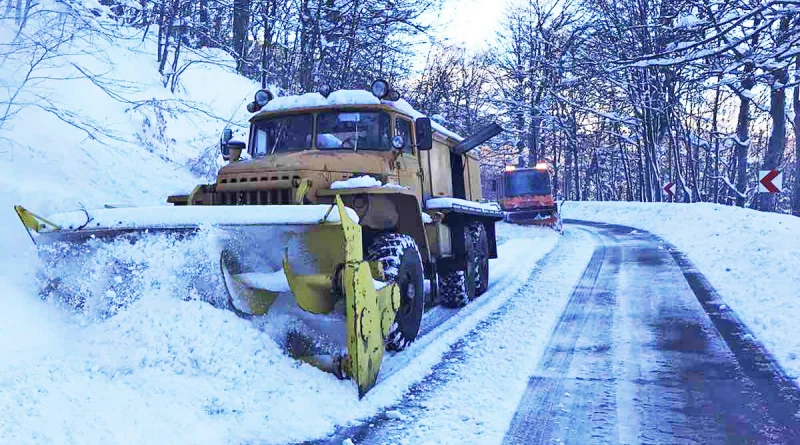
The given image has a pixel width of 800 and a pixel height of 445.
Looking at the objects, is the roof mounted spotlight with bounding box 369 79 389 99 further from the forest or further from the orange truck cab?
the orange truck cab

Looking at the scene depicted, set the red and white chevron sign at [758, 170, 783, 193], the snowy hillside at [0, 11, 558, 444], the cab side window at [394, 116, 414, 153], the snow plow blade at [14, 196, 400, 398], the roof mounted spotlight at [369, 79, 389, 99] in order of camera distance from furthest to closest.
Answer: the red and white chevron sign at [758, 170, 783, 193] < the cab side window at [394, 116, 414, 153] < the roof mounted spotlight at [369, 79, 389, 99] < the snow plow blade at [14, 196, 400, 398] < the snowy hillside at [0, 11, 558, 444]

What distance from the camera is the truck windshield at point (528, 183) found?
20891 millimetres

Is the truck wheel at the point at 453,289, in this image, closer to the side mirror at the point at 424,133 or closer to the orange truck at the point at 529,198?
the side mirror at the point at 424,133

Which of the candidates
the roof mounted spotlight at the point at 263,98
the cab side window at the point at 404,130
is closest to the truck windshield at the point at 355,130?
the cab side window at the point at 404,130

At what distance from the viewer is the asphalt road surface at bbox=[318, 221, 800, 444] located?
3588mm

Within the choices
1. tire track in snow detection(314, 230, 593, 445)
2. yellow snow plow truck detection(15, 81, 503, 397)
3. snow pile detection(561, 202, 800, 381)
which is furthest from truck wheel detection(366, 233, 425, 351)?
snow pile detection(561, 202, 800, 381)

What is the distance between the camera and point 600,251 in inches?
552

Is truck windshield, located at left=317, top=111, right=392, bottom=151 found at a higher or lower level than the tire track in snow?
higher

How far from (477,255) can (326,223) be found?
16.1ft

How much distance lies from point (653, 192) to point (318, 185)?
29071mm

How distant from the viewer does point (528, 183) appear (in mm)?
20984

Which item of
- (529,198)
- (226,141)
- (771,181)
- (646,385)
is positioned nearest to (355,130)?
(226,141)

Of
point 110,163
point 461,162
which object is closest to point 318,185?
point 461,162

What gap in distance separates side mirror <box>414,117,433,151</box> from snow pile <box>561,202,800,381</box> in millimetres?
3767
